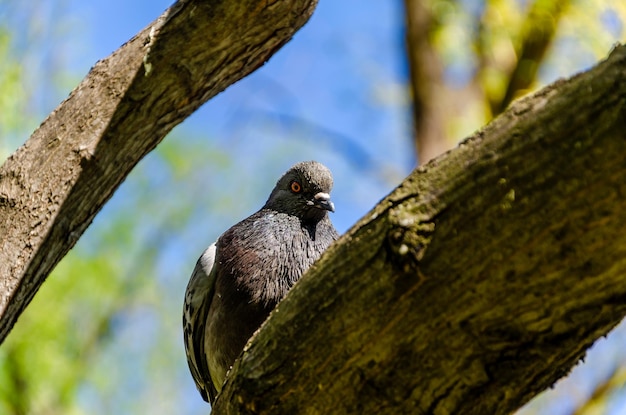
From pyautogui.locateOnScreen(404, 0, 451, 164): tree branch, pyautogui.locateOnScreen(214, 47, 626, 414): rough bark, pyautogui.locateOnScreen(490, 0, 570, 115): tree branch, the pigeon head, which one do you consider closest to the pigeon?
the pigeon head

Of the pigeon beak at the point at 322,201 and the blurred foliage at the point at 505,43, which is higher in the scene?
the blurred foliage at the point at 505,43

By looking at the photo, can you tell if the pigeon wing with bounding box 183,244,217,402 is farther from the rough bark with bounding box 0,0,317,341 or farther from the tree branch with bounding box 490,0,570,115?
the tree branch with bounding box 490,0,570,115

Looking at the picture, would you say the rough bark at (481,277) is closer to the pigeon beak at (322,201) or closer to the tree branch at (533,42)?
the pigeon beak at (322,201)

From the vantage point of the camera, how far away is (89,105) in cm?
410

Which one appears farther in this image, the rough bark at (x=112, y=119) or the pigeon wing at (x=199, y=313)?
the pigeon wing at (x=199, y=313)

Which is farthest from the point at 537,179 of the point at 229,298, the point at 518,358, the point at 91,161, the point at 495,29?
the point at 495,29

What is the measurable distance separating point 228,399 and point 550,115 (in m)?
1.77

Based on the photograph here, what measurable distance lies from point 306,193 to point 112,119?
1952 millimetres

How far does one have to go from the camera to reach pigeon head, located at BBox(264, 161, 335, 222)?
222 inches

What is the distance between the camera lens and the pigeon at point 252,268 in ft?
16.5

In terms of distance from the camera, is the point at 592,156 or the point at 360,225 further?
the point at 360,225

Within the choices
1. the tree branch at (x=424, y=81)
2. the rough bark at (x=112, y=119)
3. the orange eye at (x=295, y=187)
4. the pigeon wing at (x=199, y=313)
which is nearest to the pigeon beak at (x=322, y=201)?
the orange eye at (x=295, y=187)

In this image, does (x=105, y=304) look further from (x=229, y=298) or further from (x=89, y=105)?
(x=89, y=105)

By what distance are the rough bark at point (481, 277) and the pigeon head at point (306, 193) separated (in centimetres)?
264
